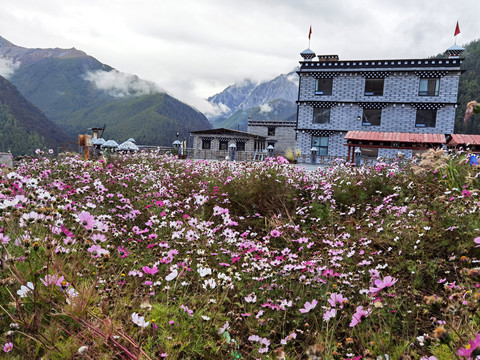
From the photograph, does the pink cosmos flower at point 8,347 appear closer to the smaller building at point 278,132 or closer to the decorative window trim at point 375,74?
the decorative window trim at point 375,74

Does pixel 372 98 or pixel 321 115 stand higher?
pixel 372 98

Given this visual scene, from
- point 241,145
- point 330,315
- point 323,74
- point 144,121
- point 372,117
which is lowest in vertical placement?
point 330,315

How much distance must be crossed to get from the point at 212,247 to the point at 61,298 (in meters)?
2.17

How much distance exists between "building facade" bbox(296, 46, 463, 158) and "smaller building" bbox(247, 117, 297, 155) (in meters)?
18.7

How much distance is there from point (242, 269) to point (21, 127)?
123 meters

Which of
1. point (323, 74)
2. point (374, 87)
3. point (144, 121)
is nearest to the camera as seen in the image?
point (374, 87)

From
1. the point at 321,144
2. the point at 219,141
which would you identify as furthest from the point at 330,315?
the point at 219,141

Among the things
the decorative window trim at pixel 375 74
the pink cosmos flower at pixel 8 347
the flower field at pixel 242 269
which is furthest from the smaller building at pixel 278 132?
the pink cosmos flower at pixel 8 347

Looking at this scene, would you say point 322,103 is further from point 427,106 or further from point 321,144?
point 427,106

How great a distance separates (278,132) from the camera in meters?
49.2

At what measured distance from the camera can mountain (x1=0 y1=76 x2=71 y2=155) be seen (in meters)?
90.0

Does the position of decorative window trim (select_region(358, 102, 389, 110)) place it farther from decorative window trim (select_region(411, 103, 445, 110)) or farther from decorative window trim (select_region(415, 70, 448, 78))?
decorative window trim (select_region(415, 70, 448, 78))

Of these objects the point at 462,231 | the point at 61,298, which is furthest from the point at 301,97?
the point at 61,298

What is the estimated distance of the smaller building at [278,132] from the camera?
48375mm
